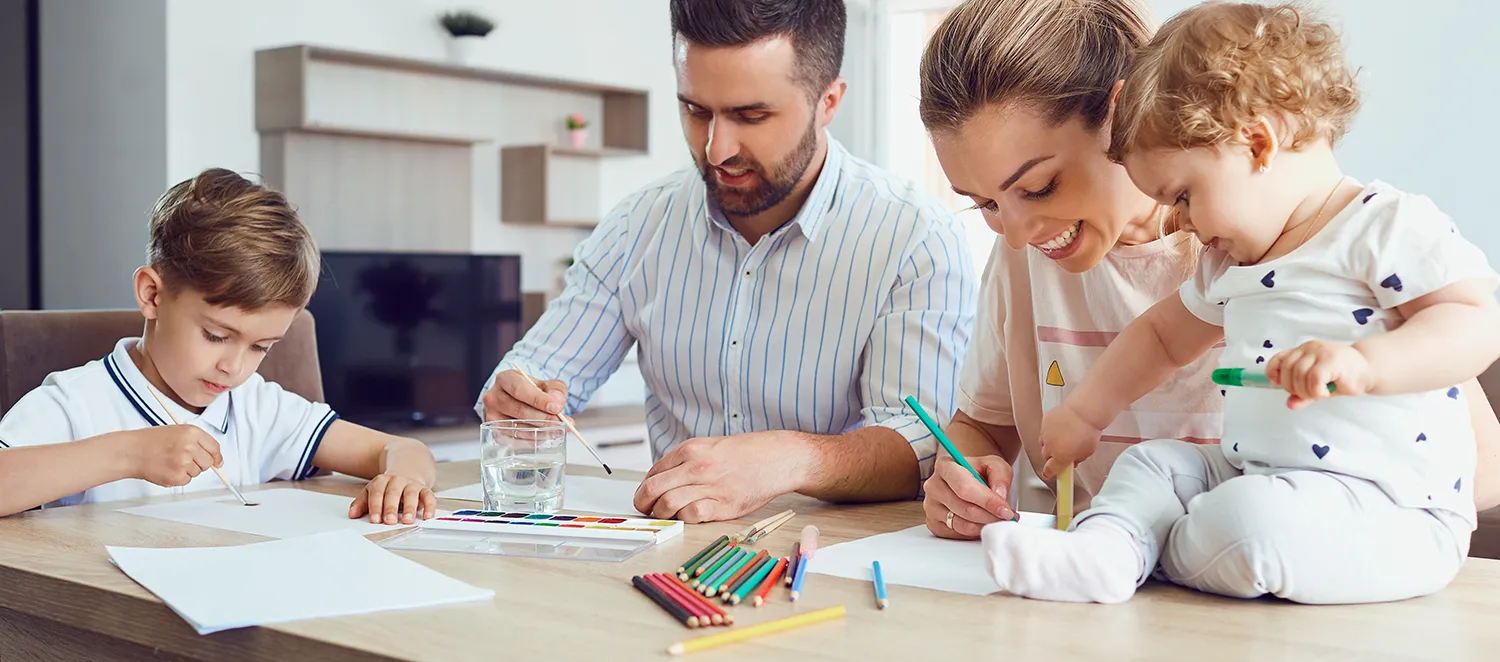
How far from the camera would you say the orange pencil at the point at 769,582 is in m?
0.91

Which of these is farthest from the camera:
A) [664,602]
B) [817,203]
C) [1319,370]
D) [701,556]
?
[817,203]

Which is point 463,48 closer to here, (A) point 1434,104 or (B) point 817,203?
(B) point 817,203

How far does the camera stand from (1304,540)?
0.87m

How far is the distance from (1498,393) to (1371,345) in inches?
60.8

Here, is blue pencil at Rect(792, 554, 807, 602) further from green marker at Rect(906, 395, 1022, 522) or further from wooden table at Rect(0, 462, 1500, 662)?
green marker at Rect(906, 395, 1022, 522)

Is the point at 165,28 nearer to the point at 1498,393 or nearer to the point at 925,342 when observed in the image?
the point at 925,342

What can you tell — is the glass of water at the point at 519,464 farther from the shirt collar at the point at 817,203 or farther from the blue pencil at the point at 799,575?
the shirt collar at the point at 817,203

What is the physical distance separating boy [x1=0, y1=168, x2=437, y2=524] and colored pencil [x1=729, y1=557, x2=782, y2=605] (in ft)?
1.80

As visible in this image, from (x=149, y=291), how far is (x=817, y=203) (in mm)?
906

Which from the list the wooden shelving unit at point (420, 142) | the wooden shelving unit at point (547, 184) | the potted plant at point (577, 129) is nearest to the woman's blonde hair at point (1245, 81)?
the wooden shelving unit at point (420, 142)

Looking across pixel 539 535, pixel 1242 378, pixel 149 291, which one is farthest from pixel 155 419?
pixel 1242 378

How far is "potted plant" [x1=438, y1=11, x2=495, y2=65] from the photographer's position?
190 inches

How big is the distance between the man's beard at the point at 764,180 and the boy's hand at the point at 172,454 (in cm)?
80

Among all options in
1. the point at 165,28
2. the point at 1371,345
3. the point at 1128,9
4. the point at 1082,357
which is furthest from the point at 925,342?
the point at 165,28
